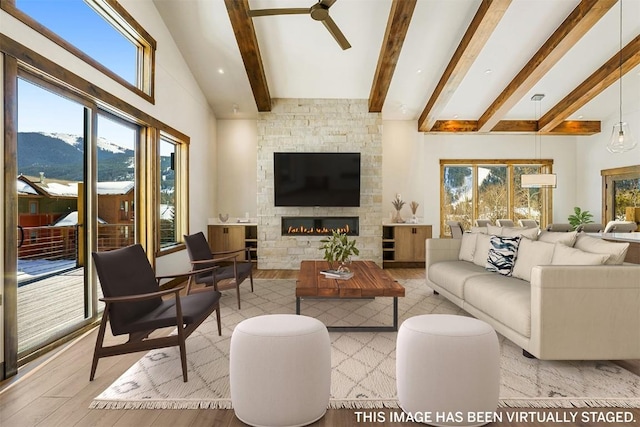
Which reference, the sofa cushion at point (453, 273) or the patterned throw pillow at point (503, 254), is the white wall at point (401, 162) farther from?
the patterned throw pillow at point (503, 254)

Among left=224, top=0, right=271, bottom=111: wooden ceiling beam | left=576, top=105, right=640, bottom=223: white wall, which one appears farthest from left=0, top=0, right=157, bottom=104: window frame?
left=576, top=105, right=640, bottom=223: white wall

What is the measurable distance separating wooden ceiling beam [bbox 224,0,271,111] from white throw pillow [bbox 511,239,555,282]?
3742mm

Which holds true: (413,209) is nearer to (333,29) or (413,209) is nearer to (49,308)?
(333,29)

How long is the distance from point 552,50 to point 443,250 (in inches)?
124

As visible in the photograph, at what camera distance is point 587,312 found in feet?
7.36

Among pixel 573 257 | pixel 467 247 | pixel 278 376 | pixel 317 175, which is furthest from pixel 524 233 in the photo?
pixel 317 175

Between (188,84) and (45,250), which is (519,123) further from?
(45,250)

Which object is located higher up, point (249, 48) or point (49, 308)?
point (249, 48)

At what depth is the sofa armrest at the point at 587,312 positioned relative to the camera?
7.34ft

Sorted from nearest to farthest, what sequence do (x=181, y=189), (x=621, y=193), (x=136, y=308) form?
(x=136, y=308) → (x=181, y=189) → (x=621, y=193)

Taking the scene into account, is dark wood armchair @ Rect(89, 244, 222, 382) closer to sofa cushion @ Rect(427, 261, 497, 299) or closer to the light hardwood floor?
the light hardwood floor

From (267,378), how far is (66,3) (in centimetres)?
345

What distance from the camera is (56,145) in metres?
2.82

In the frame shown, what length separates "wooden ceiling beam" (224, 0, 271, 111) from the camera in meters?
4.05
